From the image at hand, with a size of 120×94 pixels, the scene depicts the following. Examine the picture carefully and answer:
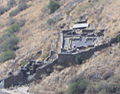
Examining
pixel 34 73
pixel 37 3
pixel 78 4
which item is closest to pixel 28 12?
pixel 37 3

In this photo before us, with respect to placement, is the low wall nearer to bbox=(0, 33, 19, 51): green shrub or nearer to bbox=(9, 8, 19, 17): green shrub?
bbox=(0, 33, 19, 51): green shrub

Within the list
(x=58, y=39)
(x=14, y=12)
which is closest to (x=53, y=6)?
(x=14, y=12)

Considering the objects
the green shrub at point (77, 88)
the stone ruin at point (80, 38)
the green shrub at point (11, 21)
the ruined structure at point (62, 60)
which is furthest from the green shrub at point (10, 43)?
the green shrub at point (77, 88)

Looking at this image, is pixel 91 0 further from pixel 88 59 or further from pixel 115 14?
pixel 88 59

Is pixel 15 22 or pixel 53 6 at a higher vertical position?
pixel 53 6

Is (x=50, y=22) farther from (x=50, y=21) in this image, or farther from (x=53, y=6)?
(x=53, y=6)

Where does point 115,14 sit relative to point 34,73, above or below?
above

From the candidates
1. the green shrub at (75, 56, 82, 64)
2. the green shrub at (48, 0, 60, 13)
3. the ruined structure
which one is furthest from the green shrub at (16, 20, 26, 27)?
the green shrub at (75, 56, 82, 64)
